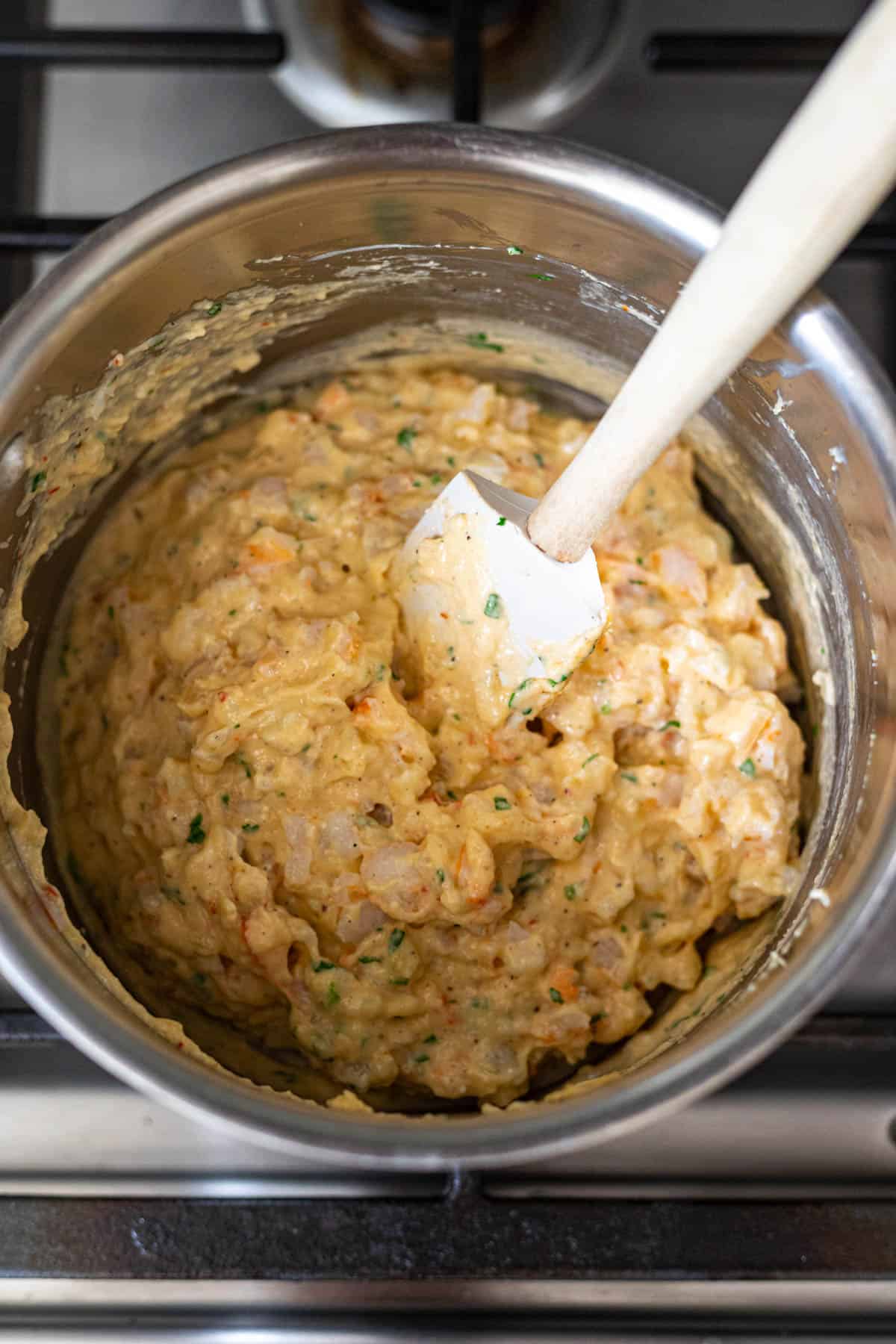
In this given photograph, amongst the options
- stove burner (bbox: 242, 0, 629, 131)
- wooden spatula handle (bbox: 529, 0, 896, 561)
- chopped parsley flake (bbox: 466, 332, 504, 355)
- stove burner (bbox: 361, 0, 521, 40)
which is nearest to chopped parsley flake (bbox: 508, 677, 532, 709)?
wooden spatula handle (bbox: 529, 0, 896, 561)

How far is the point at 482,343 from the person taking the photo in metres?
1.47

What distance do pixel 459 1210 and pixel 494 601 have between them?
0.63 metres

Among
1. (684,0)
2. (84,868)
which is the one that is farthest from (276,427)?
(684,0)

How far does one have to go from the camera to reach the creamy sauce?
1266 millimetres

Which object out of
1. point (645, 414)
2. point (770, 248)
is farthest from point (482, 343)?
point (770, 248)

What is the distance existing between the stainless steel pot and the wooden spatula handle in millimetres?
188

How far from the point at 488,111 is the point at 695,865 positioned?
1.00m

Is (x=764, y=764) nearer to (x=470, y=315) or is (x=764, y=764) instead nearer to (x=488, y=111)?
(x=470, y=315)

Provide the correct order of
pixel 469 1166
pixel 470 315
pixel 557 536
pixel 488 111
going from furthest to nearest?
1. pixel 488 111
2. pixel 470 315
3. pixel 557 536
4. pixel 469 1166

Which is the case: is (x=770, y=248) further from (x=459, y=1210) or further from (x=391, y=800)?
(x=459, y=1210)

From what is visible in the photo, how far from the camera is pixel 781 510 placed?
1.36 m

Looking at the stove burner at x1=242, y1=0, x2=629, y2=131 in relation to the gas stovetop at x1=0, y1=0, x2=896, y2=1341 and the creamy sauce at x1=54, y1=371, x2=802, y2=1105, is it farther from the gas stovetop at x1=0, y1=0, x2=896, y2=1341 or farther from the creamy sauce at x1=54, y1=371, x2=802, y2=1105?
the creamy sauce at x1=54, y1=371, x2=802, y2=1105

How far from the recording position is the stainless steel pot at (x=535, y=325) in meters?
0.98

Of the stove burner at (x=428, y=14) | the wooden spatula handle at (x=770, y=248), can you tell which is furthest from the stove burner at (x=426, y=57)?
the wooden spatula handle at (x=770, y=248)
